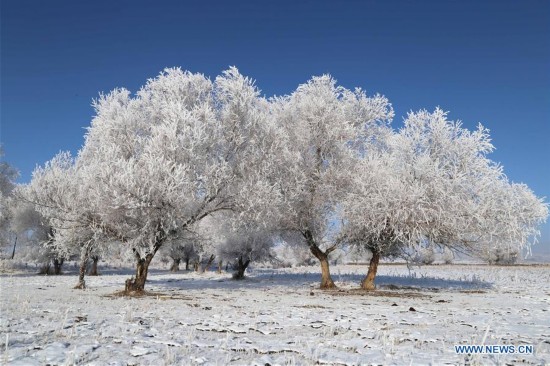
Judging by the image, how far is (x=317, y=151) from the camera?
25.0m

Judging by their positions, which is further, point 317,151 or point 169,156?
point 317,151

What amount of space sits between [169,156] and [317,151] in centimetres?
1030

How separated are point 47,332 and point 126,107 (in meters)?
16.4

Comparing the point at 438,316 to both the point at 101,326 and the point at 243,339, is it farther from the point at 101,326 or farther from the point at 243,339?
the point at 101,326

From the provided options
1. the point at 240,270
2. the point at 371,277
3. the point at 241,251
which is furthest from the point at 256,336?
the point at 241,251

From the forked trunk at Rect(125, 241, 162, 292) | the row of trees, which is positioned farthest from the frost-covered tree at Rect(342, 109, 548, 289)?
the forked trunk at Rect(125, 241, 162, 292)

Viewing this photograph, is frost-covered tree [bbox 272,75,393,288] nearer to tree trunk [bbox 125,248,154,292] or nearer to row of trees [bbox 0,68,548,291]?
row of trees [bbox 0,68,548,291]

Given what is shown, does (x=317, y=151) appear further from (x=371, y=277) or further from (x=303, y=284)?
(x=303, y=284)

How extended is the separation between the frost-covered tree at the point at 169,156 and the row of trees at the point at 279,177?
0.23 feet

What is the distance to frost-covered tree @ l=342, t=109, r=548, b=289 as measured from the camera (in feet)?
69.0

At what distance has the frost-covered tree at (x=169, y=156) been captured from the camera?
17109mm

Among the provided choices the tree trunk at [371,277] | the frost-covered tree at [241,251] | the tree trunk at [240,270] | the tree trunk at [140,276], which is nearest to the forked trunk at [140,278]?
the tree trunk at [140,276]

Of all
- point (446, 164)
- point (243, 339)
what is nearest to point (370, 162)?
point (446, 164)

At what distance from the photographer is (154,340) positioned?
8391mm
